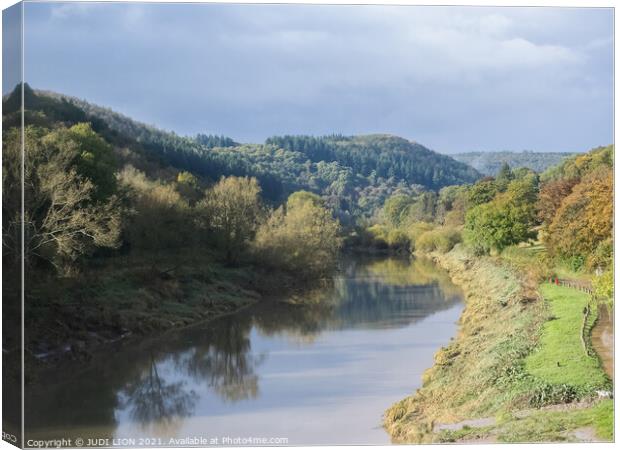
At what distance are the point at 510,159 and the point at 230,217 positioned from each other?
15.7 meters

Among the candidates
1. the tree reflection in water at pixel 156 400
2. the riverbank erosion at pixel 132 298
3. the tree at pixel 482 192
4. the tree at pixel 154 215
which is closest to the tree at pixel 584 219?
the tree at pixel 482 192

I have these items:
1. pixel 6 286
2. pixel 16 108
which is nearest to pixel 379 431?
pixel 6 286

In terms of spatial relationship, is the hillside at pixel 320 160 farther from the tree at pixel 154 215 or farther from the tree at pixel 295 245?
the tree at pixel 295 245

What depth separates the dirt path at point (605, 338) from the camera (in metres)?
10.3

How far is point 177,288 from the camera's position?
21547 mm

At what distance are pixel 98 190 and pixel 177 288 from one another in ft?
14.7

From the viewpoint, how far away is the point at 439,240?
17297mm

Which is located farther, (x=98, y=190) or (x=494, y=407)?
(x=98, y=190)

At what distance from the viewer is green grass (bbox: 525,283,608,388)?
33.6ft

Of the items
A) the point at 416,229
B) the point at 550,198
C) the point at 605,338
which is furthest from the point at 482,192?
the point at 605,338

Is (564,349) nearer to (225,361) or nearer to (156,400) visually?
(156,400)

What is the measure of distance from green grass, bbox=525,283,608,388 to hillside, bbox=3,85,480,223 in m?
2.55

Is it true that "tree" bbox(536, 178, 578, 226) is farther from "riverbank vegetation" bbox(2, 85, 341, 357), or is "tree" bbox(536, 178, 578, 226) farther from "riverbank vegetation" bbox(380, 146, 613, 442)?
"riverbank vegetation" bbox(2, 85, 341, 357)

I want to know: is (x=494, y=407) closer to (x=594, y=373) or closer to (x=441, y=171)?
(x=594, y=373)
